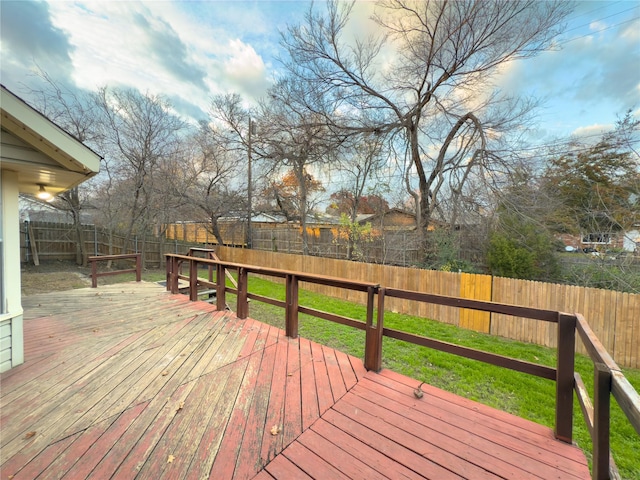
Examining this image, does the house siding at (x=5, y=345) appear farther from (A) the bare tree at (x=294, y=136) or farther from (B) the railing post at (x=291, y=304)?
(A) the bare tree at (x=294, y=136)

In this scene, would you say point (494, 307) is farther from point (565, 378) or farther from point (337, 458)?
point (337, 458)

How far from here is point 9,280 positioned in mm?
2656

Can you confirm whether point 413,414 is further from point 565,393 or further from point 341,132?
point 341,132

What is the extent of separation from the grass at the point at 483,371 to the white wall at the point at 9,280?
408 cm

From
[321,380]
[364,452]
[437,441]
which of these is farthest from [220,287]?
[437,441]

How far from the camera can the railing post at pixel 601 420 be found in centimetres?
116

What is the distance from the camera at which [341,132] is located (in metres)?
10.3

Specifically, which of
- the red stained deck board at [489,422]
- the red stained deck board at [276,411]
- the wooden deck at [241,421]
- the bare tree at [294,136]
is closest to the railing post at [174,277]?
the wooden deck at [241,421]

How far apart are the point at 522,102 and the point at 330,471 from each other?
34.6 feet

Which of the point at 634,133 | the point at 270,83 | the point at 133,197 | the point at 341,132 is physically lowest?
the point at 133,197

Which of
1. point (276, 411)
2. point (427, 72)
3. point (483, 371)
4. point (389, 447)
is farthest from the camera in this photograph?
point (427, 72)

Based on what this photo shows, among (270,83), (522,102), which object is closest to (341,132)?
(270,83)

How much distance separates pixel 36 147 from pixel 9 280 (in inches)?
54.8

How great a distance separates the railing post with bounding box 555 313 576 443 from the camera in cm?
172
